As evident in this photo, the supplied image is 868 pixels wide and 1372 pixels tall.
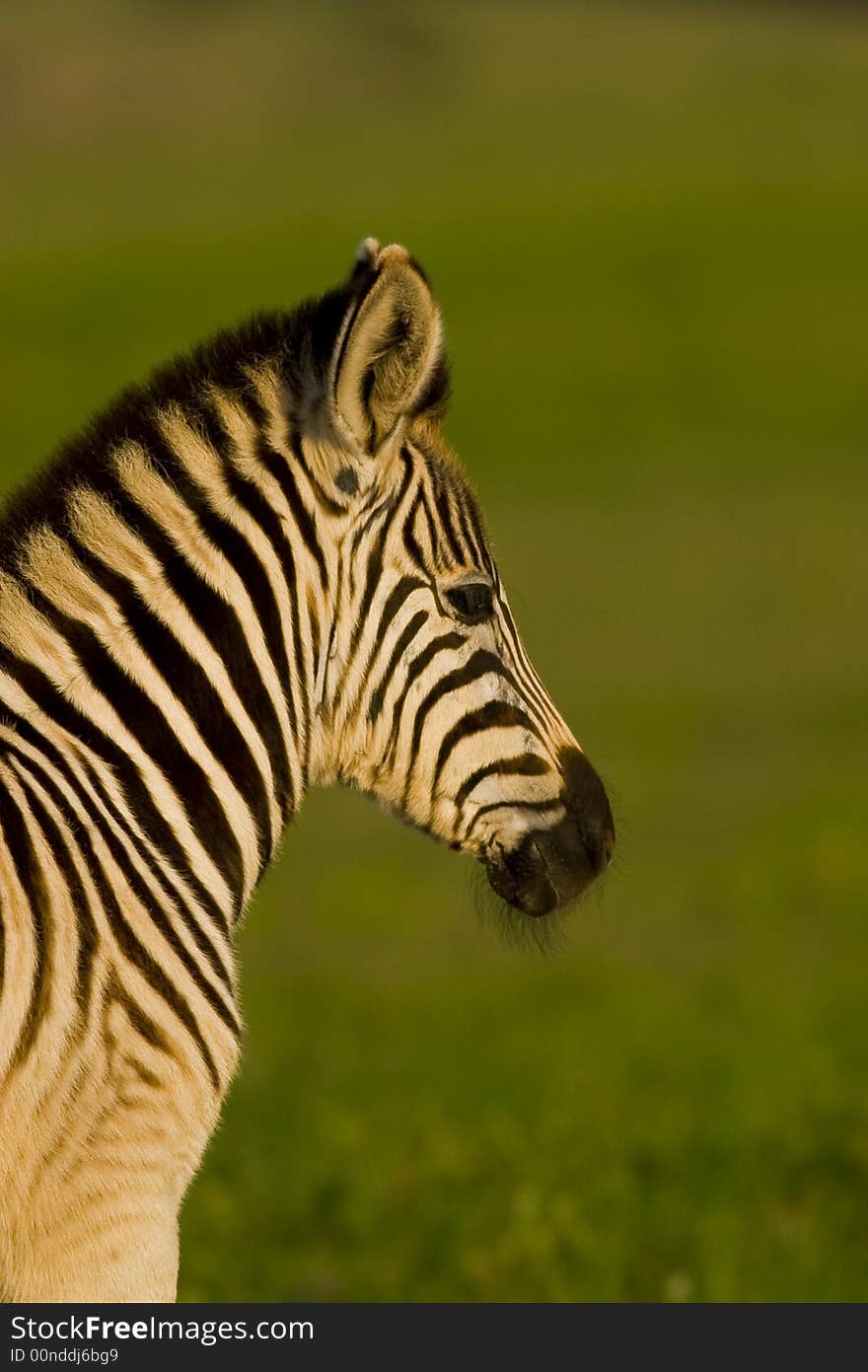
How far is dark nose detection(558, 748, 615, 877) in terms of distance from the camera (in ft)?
15.8

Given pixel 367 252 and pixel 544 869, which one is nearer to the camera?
pixel 367 252

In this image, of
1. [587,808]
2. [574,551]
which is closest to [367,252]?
[587,808]

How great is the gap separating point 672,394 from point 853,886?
26.0 m

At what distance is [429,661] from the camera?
466 centimetres

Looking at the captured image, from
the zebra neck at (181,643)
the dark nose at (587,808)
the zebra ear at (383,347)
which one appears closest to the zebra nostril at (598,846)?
the dark nose at (587,808)

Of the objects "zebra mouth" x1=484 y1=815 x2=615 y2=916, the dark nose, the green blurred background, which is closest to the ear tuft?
the dark nose

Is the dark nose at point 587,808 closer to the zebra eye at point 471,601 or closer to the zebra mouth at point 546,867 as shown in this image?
the zebra mouth at point 546,867

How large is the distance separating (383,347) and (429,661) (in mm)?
740

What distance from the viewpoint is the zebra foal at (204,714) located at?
4023 mm

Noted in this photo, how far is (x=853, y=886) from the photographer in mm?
15266

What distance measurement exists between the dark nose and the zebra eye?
0.41m

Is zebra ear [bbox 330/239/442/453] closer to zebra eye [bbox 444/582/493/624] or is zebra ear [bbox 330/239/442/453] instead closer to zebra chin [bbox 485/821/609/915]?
zebra eye [bbox 444/582/493/624]

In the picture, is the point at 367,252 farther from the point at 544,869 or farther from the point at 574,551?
the point at 574,551

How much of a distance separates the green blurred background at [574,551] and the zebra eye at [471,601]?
124cm
